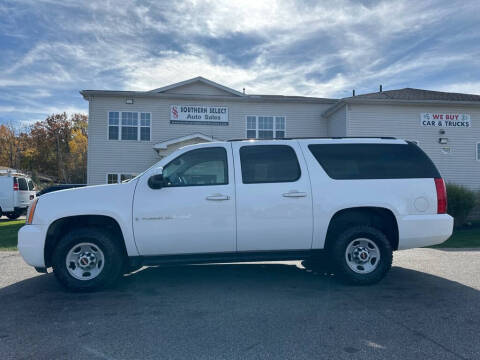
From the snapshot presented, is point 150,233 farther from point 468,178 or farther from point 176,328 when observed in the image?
point 468,178

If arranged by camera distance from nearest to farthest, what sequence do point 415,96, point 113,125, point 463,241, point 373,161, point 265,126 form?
point 373,161, point 463,241, point 113,125, point 265,126, point 415,96

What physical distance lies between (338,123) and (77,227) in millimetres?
14848

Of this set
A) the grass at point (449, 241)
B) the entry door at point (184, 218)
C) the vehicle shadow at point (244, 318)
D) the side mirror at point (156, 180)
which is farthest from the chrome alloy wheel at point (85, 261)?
the grass at point (449, 241)

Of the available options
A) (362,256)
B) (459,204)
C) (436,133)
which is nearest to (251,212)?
(362,256)

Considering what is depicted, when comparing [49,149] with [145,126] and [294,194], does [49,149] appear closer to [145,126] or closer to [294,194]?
[145,126]

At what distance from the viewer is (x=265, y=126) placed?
18.4m

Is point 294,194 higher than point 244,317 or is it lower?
higher

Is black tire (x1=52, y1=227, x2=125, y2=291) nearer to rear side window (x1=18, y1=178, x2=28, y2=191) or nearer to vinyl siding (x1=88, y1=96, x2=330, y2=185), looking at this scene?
vinyl siding (x1=88, y1=96, x2=330, y2=185)

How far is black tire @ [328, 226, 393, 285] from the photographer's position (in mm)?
4938

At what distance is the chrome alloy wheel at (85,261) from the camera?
479 cm

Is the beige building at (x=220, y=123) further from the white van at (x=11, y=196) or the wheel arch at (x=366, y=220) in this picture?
the wheel arch at (x=366, y=220)

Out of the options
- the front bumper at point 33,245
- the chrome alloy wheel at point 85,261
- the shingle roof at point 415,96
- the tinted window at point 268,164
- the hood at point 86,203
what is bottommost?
the chrome alloy wheel at point 85,261

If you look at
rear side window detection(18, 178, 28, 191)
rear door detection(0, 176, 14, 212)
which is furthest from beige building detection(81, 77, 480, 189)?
rear door detection(0, 176, 14, 212)

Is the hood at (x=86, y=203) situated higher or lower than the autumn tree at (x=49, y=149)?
lower
